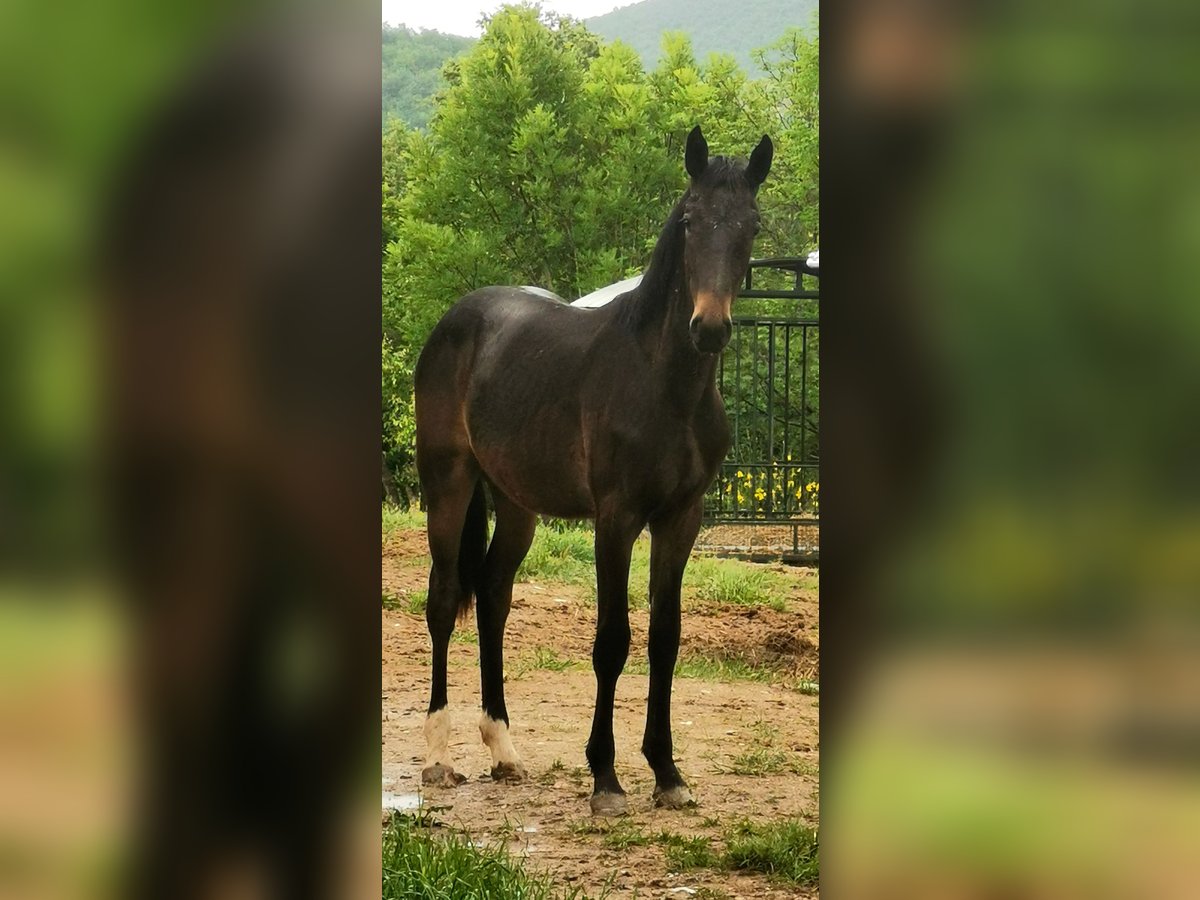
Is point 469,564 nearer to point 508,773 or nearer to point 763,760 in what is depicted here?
point 508,773

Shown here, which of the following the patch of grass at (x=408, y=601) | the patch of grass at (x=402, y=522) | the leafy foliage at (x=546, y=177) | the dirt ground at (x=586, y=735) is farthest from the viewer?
the leafy foliage at (x=546, y=177)

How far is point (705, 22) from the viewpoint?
33344 millimetres

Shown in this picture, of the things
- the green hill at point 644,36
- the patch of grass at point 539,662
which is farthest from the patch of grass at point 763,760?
the green hill at point 644,36

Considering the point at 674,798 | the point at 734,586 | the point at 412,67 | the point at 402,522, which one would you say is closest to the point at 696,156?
the point at 674,798

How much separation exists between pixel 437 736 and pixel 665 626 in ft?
3.67

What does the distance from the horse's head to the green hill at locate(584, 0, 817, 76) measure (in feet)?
85.4

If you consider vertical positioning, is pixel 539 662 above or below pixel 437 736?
below

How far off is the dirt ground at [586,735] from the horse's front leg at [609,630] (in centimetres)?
12

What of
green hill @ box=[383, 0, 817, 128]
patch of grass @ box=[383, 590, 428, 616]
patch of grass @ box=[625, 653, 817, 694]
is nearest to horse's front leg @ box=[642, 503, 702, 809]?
patch of grass @ box=[625, 653, 817, 694]

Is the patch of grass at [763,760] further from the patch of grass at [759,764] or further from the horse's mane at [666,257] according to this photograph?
the horse's mane at [666,257]

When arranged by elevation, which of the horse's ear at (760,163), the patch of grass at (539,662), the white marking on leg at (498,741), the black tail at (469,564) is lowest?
the patch of grass at (539,662)

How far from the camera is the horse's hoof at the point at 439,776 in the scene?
539 cm
